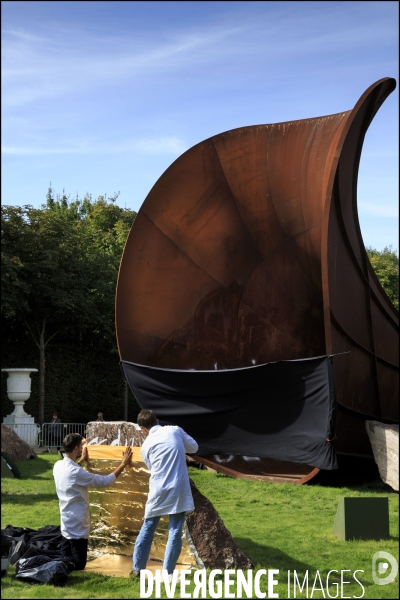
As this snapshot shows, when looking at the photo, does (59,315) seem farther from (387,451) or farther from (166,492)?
(166,492)

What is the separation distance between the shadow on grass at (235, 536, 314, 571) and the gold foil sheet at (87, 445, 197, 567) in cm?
76

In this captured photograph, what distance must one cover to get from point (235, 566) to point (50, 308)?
1292 cm

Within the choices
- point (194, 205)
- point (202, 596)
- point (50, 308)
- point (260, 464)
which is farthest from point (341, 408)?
point (50, 308)

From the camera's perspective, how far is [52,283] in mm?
17125

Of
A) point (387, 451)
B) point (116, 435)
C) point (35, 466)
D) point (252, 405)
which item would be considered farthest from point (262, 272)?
point (116, 435)

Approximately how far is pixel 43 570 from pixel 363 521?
2.72m

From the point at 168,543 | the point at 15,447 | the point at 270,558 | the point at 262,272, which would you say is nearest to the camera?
the point at 168,543

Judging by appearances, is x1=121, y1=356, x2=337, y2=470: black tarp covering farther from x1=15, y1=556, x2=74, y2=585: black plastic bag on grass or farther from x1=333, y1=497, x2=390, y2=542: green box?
x1=15, y1=556, x2=74, y2=585: black plastic bag on grass

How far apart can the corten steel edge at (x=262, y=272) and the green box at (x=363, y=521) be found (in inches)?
121

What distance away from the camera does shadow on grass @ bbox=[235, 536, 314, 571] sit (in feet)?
16.8

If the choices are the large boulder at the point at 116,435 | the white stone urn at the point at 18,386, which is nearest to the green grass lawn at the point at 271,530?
the large boulder at the point at 116,435

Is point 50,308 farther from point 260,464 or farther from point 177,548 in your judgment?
point 177,548

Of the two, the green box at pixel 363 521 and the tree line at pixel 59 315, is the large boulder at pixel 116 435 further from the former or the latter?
the tree line at pixel 59 315

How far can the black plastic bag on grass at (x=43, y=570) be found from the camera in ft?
15.1
